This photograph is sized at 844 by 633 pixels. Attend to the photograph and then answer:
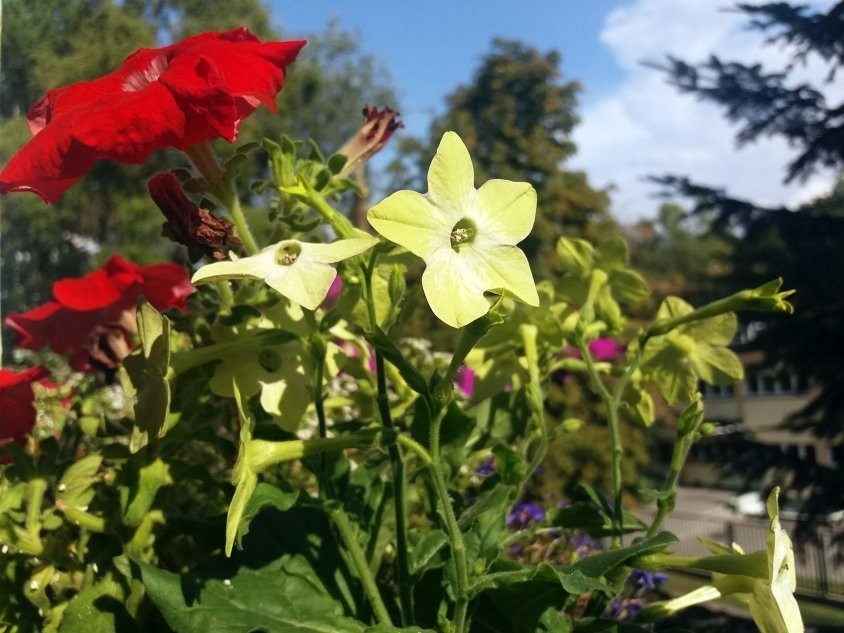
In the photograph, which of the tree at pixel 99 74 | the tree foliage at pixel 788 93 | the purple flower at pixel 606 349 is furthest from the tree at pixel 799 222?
the purple flower at pixel 606 349

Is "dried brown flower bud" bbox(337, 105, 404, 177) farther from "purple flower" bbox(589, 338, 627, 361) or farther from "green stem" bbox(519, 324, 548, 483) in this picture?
"purple flower" bbox(589, 338, 627, 361)

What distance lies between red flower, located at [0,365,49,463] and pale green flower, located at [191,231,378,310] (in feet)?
0.95

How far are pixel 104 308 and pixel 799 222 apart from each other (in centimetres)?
537

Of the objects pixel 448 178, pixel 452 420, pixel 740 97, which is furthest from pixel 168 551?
pixel 740 97

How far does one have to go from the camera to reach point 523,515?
880 millimetres

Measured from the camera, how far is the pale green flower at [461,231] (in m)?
0.38

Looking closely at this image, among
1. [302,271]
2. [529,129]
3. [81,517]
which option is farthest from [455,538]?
[529,129]

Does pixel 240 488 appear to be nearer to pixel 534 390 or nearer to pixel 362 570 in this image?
pixel 362 570

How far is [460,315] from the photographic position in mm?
371

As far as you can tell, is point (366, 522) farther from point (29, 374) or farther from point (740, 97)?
point (740, 97)

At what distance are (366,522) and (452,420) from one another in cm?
10

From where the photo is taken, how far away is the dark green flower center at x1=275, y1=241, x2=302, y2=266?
42 cm

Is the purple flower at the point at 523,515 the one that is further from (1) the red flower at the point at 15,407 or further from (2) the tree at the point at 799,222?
(2) the tree at the point at 799,222

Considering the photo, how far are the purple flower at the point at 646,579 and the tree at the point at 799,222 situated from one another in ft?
14.1
